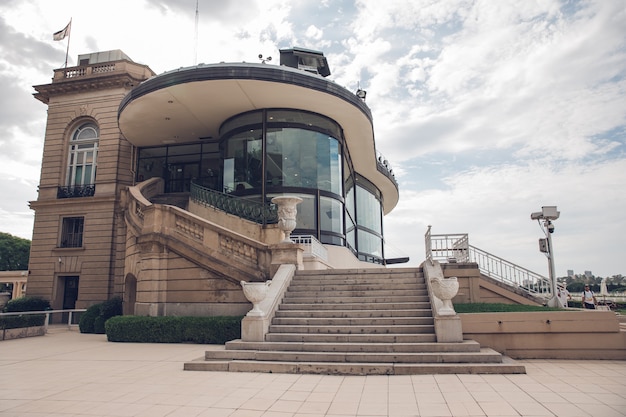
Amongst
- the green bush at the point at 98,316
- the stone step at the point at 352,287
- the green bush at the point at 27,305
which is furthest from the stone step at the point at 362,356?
the green bush at the point at 27,305

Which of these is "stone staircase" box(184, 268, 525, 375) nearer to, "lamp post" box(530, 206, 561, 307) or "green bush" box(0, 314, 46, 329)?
"lamp post" box(530, 206, 561, 307)

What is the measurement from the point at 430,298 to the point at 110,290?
19242mm

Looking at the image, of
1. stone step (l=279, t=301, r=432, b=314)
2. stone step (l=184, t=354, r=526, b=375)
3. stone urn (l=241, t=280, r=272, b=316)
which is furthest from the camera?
stone step (l=279, t=301, r=432, b=314)

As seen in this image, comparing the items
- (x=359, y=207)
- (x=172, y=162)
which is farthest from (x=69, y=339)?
(x=359, y=207)

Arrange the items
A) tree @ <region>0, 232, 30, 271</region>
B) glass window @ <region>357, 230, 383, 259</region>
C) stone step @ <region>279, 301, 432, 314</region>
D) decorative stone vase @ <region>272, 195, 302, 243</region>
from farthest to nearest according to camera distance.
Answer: tree @ <region>0, 232, 30, 271</region>
glass window @ <region>357, 230, 383, 259</region>
decorative stone vase @ <region>272, 195, 302, 243</region>
stone step @ <region>279, 301, 432, 314</region>

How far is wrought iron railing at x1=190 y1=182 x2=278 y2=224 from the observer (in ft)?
57.3

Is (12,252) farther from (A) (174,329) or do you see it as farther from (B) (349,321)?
(B) (349,321)

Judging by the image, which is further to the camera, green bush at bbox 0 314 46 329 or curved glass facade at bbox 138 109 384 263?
curved glass facade at bbox 138 109 384 263

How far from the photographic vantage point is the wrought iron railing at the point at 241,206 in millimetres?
17469

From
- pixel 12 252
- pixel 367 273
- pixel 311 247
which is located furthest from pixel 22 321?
pixel 12 252

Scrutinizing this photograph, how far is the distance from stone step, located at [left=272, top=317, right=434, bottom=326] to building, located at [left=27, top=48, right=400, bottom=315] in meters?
2.72

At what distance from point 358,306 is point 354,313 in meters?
0.46

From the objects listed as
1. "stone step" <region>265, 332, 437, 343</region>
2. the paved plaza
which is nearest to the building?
"stone step" <region>265, 332, 437, 343</region>

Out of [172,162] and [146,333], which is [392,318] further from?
[172,162]
